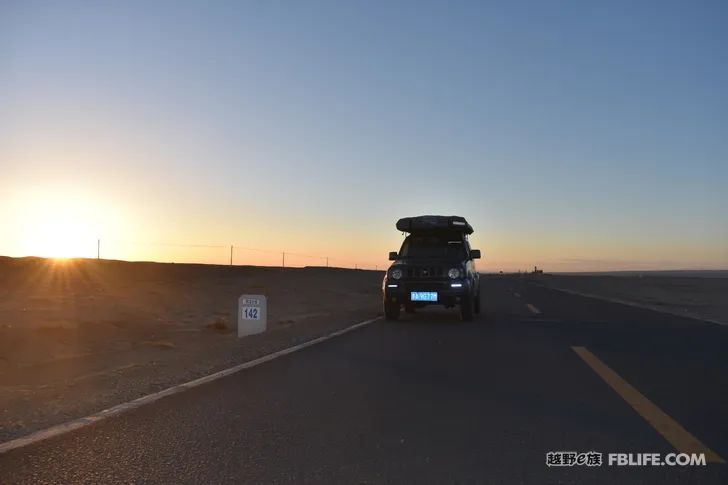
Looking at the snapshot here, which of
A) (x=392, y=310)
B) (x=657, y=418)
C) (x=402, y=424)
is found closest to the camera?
(x=402, y=424)

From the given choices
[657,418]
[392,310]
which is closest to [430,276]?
[392,310]

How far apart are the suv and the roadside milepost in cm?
375

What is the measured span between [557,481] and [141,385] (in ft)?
16.8

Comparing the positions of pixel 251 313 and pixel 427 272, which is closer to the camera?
pixel 251 313

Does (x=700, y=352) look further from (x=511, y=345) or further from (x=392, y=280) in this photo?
(x=392, y=280)

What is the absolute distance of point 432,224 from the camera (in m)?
16.9

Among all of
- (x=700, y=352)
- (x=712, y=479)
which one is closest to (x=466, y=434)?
(x=712, y=479)

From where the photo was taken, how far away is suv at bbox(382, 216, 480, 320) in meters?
15.2

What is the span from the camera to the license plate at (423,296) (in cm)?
1522

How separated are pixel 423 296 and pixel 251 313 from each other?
451 centimetres

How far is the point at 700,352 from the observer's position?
9.96 meters

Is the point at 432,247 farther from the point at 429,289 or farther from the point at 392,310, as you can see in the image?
the point at 392,310

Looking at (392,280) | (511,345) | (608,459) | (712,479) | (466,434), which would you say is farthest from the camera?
(392,280)

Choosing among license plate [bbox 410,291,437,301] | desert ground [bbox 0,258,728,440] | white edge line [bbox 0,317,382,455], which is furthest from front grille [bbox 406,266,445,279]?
white edge line [bbox 0,317,382,455]
